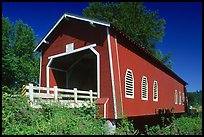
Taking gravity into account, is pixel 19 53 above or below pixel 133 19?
below

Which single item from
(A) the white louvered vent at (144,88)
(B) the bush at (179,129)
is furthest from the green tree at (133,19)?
(B) the bush at (179,129)

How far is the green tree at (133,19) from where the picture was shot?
35.4 m

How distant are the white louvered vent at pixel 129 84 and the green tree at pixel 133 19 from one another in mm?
21531

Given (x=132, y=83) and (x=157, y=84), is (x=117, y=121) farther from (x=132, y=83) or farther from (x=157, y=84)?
(x=157, y=84)

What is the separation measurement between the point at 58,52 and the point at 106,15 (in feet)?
76.5

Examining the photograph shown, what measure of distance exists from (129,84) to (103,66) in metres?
2.26

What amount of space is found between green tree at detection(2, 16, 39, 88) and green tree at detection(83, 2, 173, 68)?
9521mm

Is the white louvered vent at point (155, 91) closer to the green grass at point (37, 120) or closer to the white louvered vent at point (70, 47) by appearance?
the white louvered vent at point (70, 47)

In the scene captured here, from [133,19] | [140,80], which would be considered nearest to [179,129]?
[140,80]

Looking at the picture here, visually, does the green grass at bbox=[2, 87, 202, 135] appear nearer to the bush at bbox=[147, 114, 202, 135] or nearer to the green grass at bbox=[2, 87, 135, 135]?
the green grass at bbox=[2, 87, 135, 135]

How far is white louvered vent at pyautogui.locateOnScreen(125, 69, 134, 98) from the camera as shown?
43.7 ft

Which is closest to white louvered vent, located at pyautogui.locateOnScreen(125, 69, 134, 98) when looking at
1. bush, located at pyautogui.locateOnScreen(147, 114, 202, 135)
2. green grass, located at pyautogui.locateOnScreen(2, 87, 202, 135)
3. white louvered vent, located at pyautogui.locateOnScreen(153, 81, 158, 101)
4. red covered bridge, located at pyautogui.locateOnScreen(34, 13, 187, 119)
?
red covered bridge, located at pyautogui.locateOnScreen(34, 13, 187, 119)

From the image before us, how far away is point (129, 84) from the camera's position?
44.8 feet

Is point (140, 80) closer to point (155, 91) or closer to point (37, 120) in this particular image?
point (155, 91)
